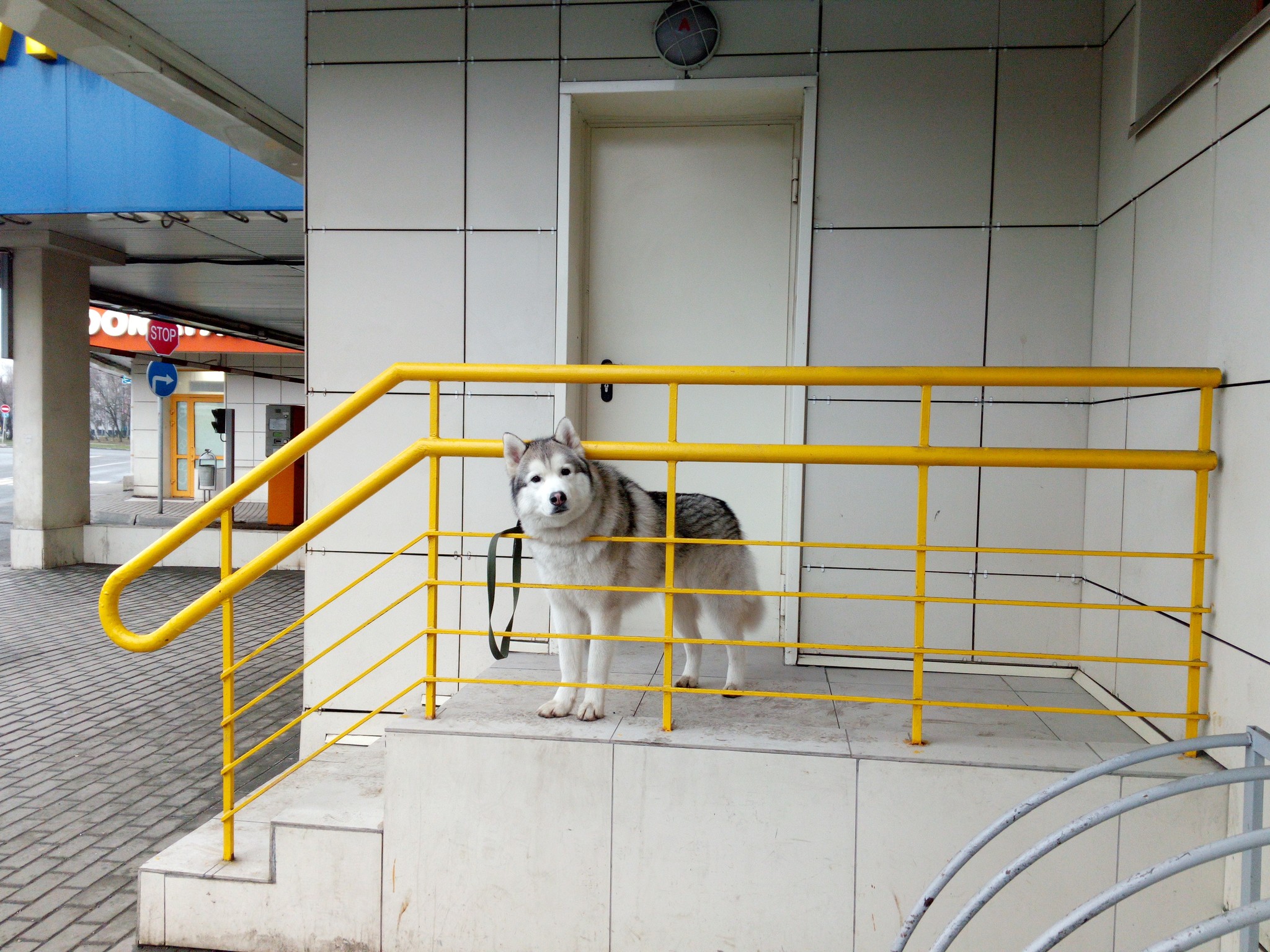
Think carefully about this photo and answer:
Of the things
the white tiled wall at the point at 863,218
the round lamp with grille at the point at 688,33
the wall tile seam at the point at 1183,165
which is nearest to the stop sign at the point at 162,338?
the white tiled wall at the point at 863,218

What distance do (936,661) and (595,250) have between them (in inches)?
116

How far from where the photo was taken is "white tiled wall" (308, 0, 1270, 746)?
14.0 ft

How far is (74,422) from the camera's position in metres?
11.3

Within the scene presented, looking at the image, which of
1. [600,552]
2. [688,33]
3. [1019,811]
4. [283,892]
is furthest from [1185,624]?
[688,33]

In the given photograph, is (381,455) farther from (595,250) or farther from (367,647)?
(595,250)

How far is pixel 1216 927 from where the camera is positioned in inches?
56.7

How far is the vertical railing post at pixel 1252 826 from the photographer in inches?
91.4

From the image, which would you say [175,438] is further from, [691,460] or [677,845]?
[677,845]

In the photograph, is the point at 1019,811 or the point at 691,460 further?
the point at 691,460

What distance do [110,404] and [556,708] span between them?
149ft

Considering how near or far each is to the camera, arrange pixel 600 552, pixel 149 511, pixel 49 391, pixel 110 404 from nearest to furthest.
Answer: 1. pixel 600 552
2. pixel 49 391
3. pixel 149 511
4. pixel 110 404

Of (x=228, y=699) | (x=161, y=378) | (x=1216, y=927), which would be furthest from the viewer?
(x=161, y=378)

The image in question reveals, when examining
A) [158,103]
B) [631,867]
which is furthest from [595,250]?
[158,103]

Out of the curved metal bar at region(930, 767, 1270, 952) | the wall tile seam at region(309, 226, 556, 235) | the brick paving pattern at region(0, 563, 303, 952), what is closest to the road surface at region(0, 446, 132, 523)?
the brick paving pattern at region(0, 563, 303, 952)
